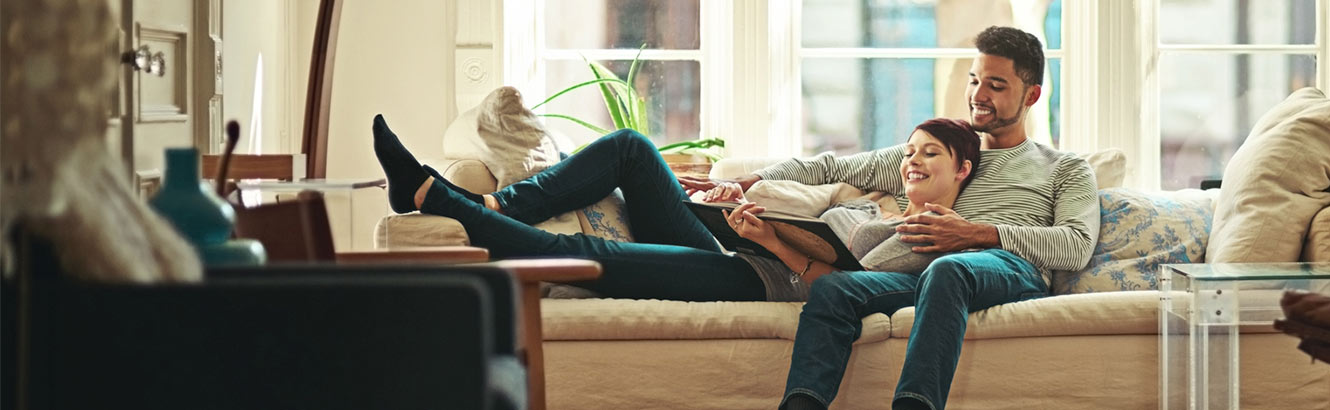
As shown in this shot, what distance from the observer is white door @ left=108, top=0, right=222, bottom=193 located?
282 centimetres

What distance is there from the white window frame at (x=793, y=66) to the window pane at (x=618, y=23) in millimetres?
41

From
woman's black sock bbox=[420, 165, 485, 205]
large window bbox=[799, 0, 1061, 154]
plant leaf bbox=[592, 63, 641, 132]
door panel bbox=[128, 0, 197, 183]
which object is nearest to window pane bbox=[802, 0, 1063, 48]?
large window bbox=[799, 0, 1061, 154]

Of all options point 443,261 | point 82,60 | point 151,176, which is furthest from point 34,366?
point 151,176

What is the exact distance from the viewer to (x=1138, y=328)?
285 cm

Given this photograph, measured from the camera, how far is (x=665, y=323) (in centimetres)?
284

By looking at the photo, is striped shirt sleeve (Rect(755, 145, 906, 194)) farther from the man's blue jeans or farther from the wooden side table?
the wooden side table

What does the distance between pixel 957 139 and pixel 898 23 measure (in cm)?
118

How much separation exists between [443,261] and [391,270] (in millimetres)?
811

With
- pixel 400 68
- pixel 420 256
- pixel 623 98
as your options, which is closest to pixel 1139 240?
pixel 623 98

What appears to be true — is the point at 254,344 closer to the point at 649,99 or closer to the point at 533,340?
the point at 533,340

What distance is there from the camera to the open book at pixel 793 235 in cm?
276

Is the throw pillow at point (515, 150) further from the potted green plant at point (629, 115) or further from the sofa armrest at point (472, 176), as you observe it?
the potted green plant at point (629, 115)

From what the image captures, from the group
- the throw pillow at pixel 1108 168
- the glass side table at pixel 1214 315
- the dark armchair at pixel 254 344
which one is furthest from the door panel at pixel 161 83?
the throw pillow at pixel 1108 168

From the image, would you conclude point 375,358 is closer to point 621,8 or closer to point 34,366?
point 34,366
